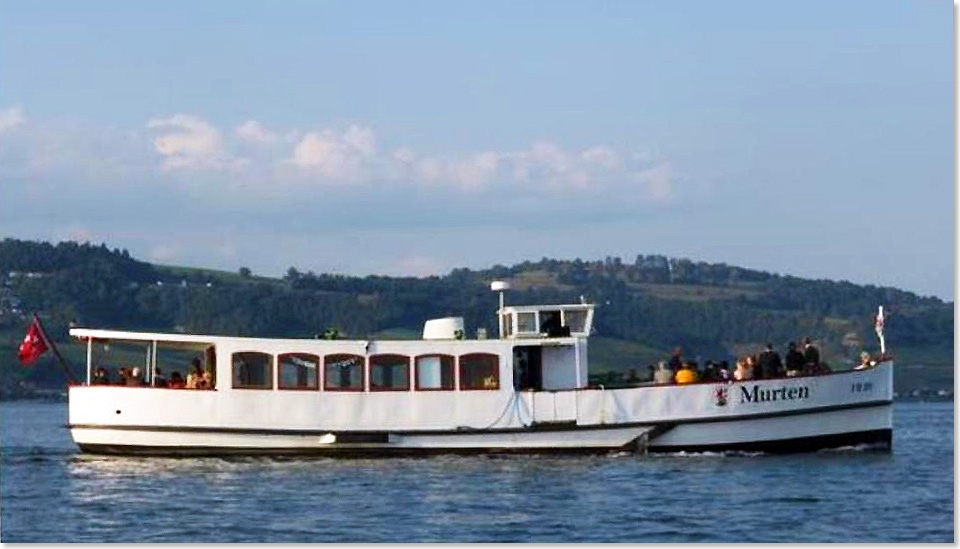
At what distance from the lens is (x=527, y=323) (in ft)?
144

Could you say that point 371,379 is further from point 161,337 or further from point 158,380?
point 158,380

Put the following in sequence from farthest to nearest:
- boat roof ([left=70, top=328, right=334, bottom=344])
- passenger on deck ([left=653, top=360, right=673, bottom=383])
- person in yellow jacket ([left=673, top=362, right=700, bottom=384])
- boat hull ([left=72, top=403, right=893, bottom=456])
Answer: passenger on deck ([left=653, top=360, right=673, bottom=383]) → person in yellow jacket ([left=673, top=362, right=700, bottom=384]) → boat hull ([left=72, top=403, right=893, bottom=456]) → boat roof ([left=70, top=328, right=334, bottom=344])

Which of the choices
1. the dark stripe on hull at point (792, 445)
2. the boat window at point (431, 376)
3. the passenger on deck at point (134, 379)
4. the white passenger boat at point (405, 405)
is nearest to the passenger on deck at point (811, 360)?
the white passenger boat at point (405, 405)

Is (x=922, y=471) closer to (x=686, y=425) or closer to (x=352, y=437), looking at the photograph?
(x=686, y=425)

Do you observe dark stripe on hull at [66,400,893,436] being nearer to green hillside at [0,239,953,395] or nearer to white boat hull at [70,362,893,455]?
white boat hull at [70,362,893,455]

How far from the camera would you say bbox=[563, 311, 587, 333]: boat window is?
44000mm

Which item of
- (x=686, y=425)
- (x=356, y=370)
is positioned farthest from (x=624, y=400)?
(x=356, y=370)

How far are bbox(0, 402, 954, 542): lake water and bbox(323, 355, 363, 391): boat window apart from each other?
144 cm

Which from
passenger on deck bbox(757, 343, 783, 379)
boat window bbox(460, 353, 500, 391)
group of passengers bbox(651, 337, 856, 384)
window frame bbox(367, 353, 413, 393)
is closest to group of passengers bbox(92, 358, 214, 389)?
window frame bbox(367, 353, 413, 393)

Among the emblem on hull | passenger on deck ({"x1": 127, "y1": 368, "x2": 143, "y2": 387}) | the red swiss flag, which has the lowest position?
the emblem on hull

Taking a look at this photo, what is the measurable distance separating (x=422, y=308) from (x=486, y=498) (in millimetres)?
83674

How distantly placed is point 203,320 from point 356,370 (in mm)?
79032

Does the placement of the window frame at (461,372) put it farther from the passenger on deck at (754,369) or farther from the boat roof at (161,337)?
the passenger on deck at (754,369)

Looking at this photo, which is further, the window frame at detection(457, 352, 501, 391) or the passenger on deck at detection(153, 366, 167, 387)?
the passenger on deck at detection(153, 366, 167, 387)
